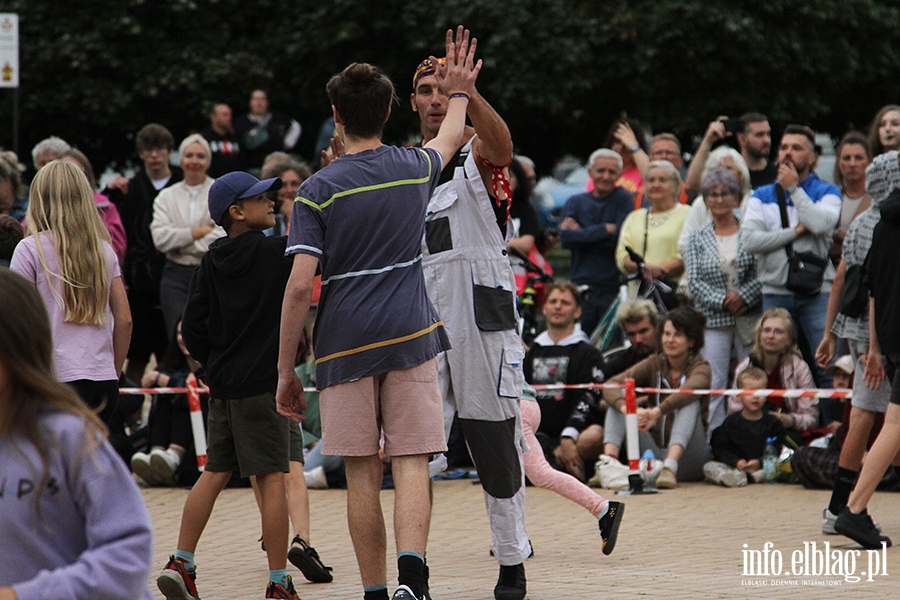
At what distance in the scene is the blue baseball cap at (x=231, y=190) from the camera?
6438 millimetres

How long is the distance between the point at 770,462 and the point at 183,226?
5.02 m

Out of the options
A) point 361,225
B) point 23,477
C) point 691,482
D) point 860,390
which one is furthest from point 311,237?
point 691,482

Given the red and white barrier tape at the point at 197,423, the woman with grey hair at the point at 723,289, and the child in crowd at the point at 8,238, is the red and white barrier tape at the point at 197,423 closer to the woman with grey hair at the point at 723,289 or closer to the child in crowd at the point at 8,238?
the child in crowd at the point at 8,238

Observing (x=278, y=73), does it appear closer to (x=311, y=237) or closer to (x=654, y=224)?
(x=654, y=224)

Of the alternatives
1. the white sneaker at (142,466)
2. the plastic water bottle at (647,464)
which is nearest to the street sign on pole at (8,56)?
the white sneaker at (142,466)

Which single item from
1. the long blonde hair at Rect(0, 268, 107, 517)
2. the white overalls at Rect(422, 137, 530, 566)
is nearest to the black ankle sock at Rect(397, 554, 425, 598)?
the white overalls at Rect(422, 137, 530, 566)

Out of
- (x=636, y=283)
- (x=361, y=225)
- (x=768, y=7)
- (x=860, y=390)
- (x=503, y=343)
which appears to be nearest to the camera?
(x=361, y=225)

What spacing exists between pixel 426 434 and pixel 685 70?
17295 millimetres

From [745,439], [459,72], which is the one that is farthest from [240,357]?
[745,439]

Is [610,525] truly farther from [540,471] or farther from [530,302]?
[530,302]

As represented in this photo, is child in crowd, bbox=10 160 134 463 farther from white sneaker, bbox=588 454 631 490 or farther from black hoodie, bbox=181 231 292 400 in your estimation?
white sneaker, bbox=588 454 631 490

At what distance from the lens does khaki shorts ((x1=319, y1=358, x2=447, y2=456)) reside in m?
5.46

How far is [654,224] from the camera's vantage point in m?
11.8

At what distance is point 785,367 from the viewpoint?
10461 millimetres
